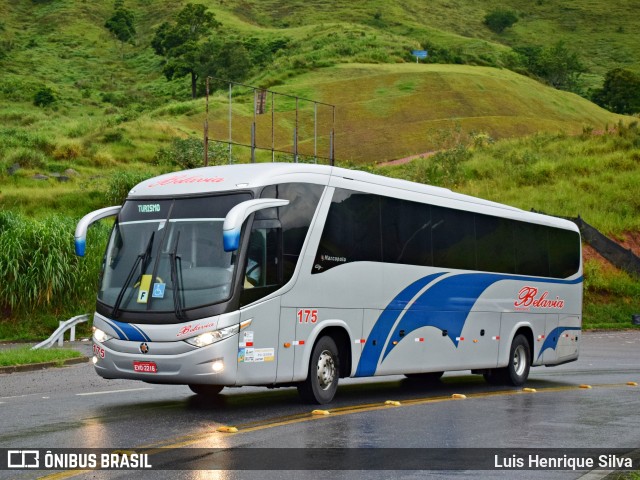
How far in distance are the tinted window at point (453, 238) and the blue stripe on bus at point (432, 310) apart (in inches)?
10.1

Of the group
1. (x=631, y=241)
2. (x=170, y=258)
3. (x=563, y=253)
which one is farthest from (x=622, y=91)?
(x=170, y=258)

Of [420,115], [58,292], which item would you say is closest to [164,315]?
[58,292]

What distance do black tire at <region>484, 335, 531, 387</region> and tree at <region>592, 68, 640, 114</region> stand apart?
124119mm

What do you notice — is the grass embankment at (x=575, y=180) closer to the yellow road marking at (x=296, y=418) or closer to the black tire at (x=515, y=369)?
the black tire at (x=515, y=369)

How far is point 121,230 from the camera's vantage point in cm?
1470

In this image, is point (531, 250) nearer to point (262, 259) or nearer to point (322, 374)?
point (322, 374)

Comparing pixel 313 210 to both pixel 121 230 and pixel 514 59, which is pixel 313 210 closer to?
pixel 121 230

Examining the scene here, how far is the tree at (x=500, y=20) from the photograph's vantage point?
196625 mm

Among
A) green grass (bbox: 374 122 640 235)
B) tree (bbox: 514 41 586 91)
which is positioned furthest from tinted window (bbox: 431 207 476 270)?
tree (bbox: 514 41 586 91)

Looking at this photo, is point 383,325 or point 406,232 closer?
point 383,325

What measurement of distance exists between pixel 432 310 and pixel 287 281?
4084 mm

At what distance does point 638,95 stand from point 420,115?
5418 centimetres

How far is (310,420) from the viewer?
43.7 ft

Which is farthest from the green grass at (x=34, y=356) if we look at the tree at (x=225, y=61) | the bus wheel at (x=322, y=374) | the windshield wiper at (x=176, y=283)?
the tree at (x=225, y=61)
